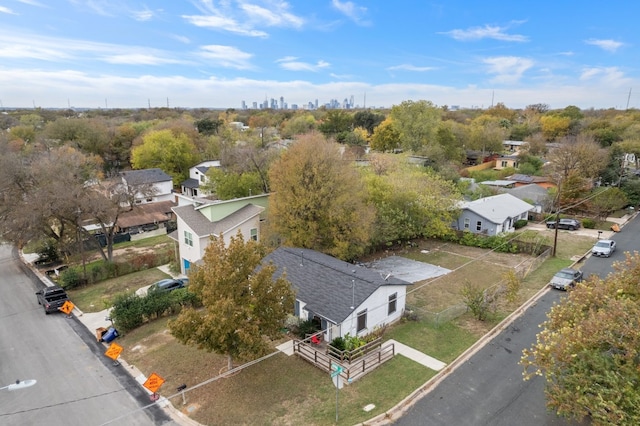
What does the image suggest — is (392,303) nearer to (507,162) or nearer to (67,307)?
(67,307)

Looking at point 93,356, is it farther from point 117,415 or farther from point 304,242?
point 304,242

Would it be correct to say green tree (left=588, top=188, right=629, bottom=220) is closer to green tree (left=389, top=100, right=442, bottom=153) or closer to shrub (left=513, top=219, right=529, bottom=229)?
shrub (left=513, top=219, right=529, bottom=229)

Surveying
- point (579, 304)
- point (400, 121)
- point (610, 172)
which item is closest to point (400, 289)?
point (579, 304)

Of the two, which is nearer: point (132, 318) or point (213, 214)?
point (132, 318)

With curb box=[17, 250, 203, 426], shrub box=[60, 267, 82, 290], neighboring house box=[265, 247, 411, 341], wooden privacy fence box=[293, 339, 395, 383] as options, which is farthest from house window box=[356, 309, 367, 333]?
shrub box=[60, 267, 82, 290]

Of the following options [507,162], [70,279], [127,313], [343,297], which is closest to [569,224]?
[343,297]

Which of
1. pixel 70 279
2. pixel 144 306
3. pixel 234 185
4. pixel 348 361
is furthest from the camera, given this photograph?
pixel 234 185

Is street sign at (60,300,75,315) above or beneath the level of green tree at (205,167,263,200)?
beneath
